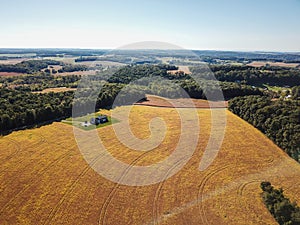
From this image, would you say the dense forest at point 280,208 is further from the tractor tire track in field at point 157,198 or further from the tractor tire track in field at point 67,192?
the tractor tire track in field at point 67,192

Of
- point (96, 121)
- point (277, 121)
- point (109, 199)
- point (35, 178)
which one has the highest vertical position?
point (277, 121)

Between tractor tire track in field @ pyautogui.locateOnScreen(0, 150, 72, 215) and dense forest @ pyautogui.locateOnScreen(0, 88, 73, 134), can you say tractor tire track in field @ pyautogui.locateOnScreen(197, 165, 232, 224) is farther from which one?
dense forest @ pyautogui.locateOnScreen(0, 88, 73, 134)

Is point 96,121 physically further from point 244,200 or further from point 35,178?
point 244,200

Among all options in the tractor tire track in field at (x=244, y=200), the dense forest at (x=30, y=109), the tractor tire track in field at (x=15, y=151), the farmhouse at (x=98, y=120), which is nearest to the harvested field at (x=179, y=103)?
the farmhouse at (x=98, y=120)

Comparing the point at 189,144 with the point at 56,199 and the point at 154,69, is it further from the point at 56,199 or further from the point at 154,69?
the point at 154,69

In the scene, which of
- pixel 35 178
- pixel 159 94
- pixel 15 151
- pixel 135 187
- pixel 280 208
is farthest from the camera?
pixel 159 94

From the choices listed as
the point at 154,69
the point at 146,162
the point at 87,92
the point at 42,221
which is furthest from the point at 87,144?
the point at 154,69

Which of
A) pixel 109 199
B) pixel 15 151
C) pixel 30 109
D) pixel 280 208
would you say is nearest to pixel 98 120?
pixel 30 109
